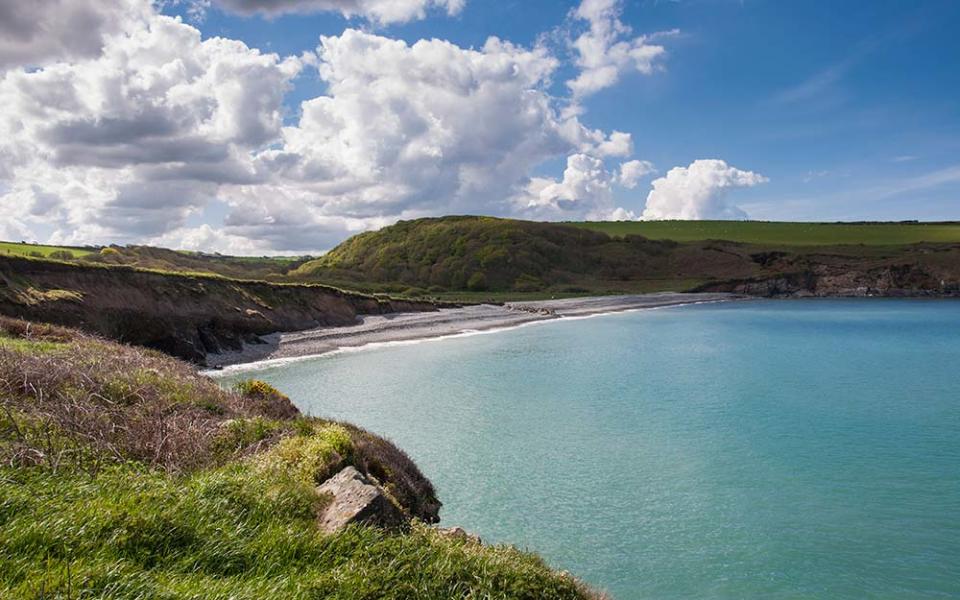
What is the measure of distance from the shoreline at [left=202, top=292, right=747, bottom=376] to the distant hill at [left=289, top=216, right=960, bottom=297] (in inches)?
812

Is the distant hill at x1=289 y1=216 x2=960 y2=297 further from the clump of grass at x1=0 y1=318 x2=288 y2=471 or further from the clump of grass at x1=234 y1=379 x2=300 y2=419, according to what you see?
the clump of grass at x1=0 y1=318 x2=288 y2=471

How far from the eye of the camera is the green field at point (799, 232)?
15250 centimetres

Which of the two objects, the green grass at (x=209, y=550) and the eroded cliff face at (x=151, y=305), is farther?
the eroded cliff face at (x=151, y=305)

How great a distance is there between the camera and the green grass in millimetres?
5875

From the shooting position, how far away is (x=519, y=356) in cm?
4691

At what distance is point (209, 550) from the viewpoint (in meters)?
6.94

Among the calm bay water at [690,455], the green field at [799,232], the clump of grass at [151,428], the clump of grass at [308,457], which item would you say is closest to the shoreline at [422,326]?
the calm bay water at [690,455]

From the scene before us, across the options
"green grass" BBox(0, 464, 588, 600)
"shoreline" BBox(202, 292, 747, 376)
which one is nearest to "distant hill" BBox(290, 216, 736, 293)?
"shoreline" BBox(202, 292, 747, 376)

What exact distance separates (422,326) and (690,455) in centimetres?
4633

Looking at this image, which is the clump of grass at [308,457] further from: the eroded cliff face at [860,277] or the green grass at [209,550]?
the eroded cliff face at [860,277]

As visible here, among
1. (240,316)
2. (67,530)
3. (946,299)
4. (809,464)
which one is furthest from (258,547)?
(946,299)

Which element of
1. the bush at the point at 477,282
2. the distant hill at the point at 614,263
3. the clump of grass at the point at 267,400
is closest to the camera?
A: the clump of grass at the point at 267,400

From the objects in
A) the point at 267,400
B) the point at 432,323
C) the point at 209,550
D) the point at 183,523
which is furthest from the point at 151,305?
the point at 209,550

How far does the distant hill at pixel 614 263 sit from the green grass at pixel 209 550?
102312mm
